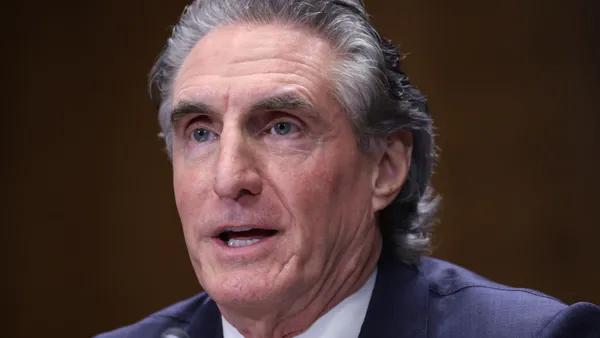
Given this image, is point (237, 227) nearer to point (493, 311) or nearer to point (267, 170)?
point (267, 170)

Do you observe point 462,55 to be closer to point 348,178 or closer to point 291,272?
point 348,178

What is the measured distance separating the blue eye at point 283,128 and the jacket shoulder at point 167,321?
26.6 inches

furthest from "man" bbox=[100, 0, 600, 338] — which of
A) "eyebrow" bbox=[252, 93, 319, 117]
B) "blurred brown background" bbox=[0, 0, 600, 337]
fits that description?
"blurred brown background" bbox=[0, 0, 600, 337]

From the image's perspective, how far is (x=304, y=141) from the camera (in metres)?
1.89

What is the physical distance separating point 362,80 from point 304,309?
1.87 feet

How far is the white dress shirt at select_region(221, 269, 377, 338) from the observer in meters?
1.98

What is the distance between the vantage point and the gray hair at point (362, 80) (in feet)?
6.44

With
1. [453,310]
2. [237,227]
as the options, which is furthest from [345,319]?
[237,227]

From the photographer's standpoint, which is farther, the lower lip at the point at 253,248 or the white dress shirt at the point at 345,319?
the white dress shirt at the point at 345,319

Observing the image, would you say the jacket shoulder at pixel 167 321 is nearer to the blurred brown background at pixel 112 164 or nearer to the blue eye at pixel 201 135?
the blue eye at pixel 201 135

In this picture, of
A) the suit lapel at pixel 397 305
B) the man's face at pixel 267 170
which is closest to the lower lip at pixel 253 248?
the man's face at pixel 267 170

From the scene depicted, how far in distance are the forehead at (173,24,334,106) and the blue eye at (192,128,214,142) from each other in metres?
0.09

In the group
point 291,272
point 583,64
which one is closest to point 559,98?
point 583,64

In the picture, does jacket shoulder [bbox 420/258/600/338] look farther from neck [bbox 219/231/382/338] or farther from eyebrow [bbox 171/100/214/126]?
eyebrow [bbox 171/100/214/126]
